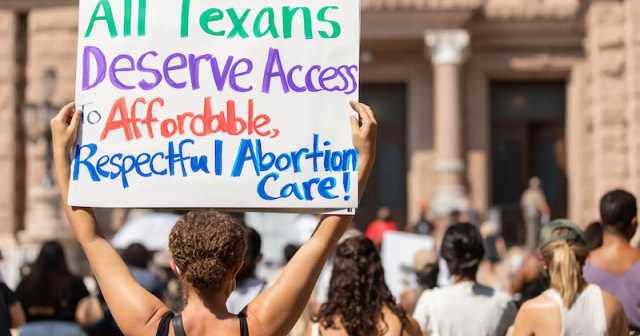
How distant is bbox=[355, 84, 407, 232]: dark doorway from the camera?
64.0 ft

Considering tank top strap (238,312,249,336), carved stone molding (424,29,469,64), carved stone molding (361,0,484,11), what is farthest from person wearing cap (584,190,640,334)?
carved stone molding (361,0,484,11)

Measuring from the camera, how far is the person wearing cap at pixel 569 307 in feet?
12.0

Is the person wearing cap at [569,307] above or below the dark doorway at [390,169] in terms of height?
below

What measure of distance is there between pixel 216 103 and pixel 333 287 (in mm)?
1151

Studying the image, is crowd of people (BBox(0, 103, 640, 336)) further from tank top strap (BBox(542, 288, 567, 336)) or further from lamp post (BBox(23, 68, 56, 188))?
lamp post (BBox(23, 68, 56, 188))

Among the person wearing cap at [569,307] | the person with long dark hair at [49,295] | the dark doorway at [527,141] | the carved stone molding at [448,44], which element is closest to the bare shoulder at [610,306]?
the person wearing cap at [569,307]

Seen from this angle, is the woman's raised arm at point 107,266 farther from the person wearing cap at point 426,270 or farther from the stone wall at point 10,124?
the stone wall at point 10,124

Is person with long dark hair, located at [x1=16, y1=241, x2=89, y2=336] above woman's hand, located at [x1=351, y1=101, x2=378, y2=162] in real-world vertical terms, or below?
below

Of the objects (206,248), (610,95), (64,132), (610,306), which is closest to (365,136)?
→ (206,248)

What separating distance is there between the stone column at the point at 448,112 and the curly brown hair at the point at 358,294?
44.6 ft

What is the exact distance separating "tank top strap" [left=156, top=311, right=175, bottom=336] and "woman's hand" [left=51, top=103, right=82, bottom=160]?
67 cm

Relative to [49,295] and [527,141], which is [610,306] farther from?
[527,141]

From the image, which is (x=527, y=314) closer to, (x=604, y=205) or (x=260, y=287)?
(x=604, y=205)

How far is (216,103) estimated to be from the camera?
3047mm
